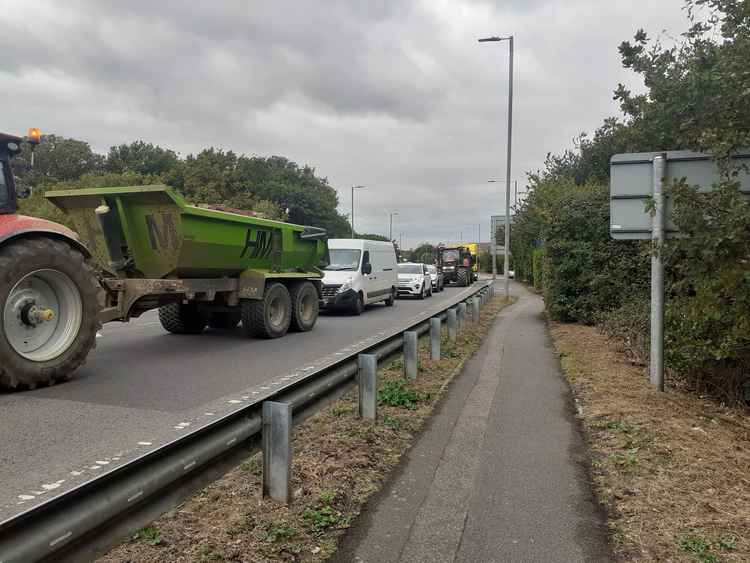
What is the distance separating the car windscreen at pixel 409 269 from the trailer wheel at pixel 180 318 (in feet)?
49.5

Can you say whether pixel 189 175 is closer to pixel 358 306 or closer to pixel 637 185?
pixel 358 306

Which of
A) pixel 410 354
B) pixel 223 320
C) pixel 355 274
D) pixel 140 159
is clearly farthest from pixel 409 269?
pixel 140 159

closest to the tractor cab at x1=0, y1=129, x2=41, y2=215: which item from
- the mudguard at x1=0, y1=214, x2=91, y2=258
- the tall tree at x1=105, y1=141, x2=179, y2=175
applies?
the mudguard at x1=0, y1=214, x2=91, y2=258

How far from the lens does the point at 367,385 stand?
489cm

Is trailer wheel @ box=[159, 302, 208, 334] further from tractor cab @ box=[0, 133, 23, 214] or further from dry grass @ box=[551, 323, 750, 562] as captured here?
dry grass @ box=[551, 323, 750, 562]

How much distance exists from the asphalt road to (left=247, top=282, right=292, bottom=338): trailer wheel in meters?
0.25

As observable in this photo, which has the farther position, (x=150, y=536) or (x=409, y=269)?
(x=409, y=269)

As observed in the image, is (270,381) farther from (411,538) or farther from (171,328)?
(171,328)

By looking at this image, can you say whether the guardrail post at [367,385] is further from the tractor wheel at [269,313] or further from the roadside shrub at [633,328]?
the tractor wheel at [269,313]

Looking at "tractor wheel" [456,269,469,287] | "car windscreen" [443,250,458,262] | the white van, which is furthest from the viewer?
"car windscreen" [443,250,458,262]

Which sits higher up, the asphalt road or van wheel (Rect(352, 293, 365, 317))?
van wheel (Rect(352, 293, 365, 317))

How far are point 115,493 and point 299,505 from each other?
4.70 ft

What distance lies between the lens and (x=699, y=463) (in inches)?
159

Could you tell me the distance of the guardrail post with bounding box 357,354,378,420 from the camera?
16.0ft
